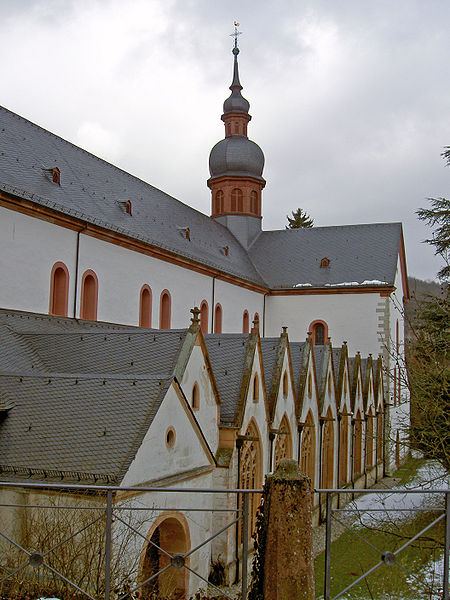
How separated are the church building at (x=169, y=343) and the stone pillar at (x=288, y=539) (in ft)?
15.6

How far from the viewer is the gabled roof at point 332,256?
123 ft

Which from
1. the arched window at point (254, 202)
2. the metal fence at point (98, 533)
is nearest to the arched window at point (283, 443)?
the metal fence at point (98, 533)

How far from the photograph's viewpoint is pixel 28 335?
15.0 meters

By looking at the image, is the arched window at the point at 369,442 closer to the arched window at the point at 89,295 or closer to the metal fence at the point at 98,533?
the arched window at the point at 89,295

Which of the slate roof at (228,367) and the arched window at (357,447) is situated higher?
the slate roof at (228,367)

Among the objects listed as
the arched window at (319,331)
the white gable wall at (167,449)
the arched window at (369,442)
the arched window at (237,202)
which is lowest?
the arched window at (369,442)

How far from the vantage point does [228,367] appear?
17391 millimetres

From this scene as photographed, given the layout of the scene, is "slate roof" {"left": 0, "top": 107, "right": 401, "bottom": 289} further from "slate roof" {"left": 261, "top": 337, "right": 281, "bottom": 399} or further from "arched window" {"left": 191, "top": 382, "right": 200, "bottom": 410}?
"arched window" {"left": 191, "top": 382, "right": 200, "bottom": 410}

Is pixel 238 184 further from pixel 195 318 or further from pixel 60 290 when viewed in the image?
pixel 195 318

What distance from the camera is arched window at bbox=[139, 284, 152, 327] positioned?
77.1ft

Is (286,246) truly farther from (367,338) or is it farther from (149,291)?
(149,291)

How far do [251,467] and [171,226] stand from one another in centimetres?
1423

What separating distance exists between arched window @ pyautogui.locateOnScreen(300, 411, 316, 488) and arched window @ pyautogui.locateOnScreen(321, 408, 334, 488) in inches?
47.8

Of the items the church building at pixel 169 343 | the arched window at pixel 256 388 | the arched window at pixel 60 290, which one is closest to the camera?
the church building at pixel 169 343
